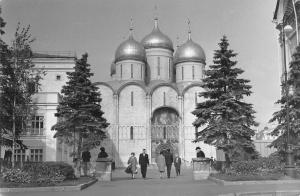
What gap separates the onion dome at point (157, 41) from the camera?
6022 centimetres

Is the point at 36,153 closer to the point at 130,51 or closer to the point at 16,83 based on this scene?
the point at 16,83

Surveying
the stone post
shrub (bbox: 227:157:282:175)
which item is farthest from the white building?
shrub (bbox: 227:157:282:175)

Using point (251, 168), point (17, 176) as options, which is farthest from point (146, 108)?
point (17, 176)

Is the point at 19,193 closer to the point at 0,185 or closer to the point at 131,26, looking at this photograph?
the point at 0,185

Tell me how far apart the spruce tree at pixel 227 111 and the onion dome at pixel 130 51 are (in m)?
33.5

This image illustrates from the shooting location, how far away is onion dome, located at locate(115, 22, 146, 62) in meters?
57.6

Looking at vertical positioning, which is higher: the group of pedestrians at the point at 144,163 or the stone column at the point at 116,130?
the stone column at the point at 116,130

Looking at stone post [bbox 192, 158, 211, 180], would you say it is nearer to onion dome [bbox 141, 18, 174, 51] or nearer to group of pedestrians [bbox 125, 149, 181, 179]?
group of pedestrians [bbox 125, 149, 181, 179]

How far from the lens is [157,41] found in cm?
6022

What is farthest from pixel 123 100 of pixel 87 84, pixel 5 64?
pixel 5 64

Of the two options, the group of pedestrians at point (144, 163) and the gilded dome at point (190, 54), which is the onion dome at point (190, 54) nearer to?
the gilded dome at point (190, 54)

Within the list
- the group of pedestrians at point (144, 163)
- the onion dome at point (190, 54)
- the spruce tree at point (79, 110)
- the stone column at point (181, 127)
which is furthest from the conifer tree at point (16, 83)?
the onion dome at point (190, 54)

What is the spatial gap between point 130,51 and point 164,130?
11.0 m

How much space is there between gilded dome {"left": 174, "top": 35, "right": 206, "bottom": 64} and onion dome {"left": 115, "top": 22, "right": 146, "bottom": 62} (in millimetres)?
4614
